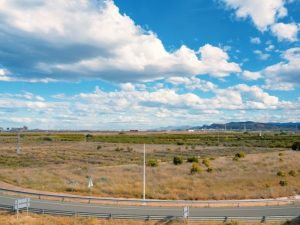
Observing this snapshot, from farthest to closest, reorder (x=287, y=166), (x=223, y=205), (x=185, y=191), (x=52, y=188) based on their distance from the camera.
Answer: (x=287, y=166), (x=52, y=188), (x=185, y=191), (x=223, y=205)

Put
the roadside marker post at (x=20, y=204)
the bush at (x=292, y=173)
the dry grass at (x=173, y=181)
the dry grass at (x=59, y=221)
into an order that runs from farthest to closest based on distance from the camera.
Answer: the bush at (x=292, y=173) < the dry grass at (x=173, y=181) < the roadside marker post at (x=20, y=204) < the dry grass at (x=59, y=221)

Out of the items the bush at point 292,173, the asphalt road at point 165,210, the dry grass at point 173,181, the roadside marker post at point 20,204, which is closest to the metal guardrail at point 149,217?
the roadside marker post at point 20,204

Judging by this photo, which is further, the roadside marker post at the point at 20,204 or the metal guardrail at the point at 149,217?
the roadside marker post at the point at 20,204

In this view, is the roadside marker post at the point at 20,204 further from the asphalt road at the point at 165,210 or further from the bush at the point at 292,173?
the bush at the point at 292,173

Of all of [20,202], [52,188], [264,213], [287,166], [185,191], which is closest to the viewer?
[20,202]

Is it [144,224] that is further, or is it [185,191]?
[185,191]

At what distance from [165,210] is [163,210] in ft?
0.50

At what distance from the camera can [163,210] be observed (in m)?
32.2

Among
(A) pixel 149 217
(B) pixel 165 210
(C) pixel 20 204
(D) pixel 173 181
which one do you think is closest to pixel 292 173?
(D) pixel 173 181

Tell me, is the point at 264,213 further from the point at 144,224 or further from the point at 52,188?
the point at 52,188

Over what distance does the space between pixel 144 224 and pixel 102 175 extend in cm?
2444

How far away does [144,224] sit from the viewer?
27203mm

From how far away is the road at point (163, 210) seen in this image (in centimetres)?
3025

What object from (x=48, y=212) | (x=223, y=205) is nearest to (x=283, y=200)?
(x=223, y=205)
